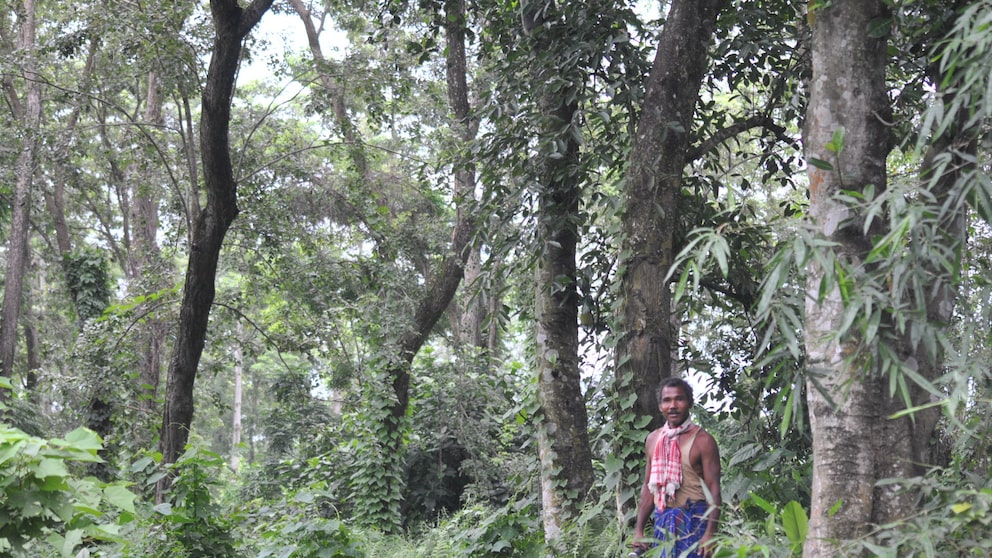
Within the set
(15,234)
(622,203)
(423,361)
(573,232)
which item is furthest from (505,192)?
(15,234)

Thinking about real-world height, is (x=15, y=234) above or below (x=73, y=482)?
above

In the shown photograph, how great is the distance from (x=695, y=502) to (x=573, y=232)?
2739 millimetres

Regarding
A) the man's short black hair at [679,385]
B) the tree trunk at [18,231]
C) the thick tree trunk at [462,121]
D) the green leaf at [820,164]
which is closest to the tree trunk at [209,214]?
the thick tree trunk at [462,121]

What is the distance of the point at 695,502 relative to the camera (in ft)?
17.5

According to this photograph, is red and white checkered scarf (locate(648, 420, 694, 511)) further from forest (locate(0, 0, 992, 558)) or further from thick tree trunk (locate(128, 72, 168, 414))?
thick tree trunk (locate(128, 72, 168, 414))

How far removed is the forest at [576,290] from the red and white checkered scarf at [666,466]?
0.42m

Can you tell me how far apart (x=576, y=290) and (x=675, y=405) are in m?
2.42

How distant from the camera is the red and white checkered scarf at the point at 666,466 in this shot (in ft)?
17.6

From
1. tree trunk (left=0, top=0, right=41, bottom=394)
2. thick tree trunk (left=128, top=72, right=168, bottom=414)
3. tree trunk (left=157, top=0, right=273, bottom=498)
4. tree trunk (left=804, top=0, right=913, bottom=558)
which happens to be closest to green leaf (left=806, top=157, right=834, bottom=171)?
tree trunk (left=804, top=0, right=913, bottom=558)

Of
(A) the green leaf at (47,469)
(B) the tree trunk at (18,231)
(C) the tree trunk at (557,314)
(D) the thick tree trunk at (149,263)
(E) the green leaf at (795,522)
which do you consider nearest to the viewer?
(A) the green leaf at (47,469)

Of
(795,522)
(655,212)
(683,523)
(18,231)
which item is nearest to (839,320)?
(795,522)

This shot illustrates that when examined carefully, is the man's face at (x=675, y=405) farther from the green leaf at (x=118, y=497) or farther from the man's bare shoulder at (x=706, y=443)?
the green leaf at (x=118, y=497)

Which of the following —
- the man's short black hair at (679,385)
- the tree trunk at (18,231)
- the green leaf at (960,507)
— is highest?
the tree trunk at (18,231)

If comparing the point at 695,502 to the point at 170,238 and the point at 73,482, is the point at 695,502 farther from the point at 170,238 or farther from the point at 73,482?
the point at 170,238
